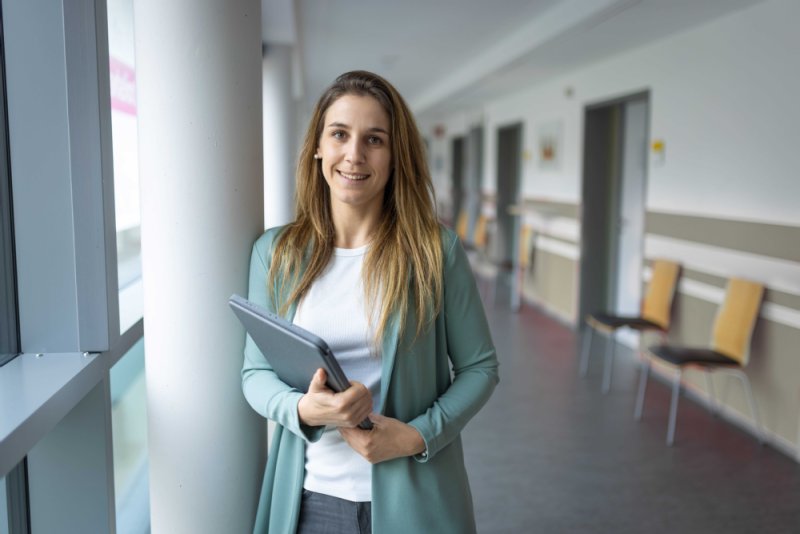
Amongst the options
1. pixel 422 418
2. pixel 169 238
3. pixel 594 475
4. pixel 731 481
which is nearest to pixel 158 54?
pixel 169 238

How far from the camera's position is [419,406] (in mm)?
1582

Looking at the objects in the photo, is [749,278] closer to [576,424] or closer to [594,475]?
[576,424]

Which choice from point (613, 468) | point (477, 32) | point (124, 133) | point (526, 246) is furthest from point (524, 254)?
point (124, 133)

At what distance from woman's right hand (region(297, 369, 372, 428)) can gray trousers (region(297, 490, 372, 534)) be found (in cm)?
23

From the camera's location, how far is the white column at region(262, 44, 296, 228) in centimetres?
558

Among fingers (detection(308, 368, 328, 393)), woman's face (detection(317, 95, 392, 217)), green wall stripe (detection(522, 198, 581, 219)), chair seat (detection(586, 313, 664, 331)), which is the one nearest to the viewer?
fingers (detection(308, 368, 328, 393))

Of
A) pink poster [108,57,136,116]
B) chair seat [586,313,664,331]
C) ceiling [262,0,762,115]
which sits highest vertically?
ceiling [262,0,762,115]

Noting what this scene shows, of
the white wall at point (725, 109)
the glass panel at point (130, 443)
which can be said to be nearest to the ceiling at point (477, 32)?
the white wall at point (725, 109)

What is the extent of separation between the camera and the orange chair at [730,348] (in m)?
4.36

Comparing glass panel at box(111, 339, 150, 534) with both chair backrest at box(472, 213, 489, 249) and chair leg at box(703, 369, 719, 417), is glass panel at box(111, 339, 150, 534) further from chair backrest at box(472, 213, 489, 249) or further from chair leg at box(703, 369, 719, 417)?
chair backrest at box(472, 213, 489, 249)

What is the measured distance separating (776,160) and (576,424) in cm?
206

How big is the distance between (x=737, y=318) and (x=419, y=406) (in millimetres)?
3630

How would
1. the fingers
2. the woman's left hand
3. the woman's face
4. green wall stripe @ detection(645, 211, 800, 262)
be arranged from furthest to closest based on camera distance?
1. green wall stripe @ detection(645, 211, 800, 262)
2. the woman's face
3. the woman's left hand
4. the fingers

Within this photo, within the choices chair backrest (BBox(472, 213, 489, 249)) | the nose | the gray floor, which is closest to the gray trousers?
the nose
